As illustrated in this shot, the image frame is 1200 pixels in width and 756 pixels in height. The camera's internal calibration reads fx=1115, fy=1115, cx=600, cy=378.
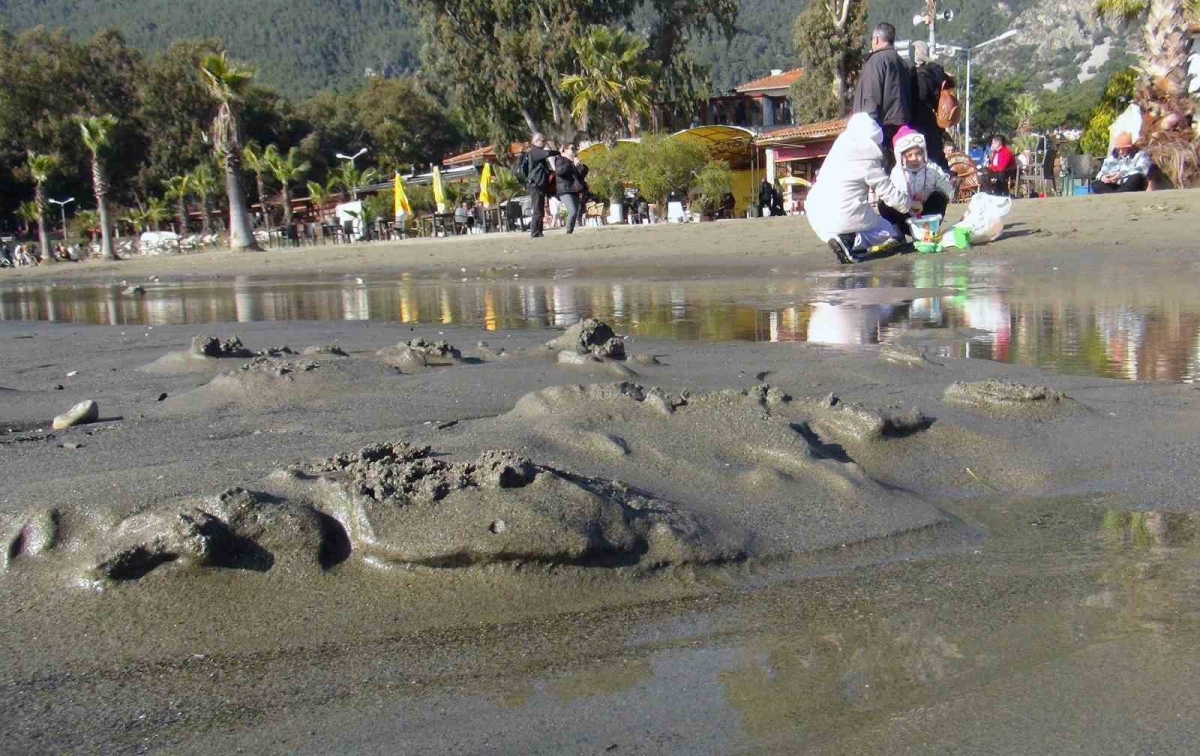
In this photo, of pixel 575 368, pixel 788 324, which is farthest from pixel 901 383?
pixel 788 324

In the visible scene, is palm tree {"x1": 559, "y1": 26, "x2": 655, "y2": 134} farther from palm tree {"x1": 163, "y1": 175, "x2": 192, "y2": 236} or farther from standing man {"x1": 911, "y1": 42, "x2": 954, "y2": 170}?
standing man {"x1": 911, "y1": 42, "x2": 954, "y2": 170}

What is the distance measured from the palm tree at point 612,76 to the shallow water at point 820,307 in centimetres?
2484

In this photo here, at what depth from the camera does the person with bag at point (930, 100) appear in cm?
A: 1061

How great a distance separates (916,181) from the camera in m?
10.5

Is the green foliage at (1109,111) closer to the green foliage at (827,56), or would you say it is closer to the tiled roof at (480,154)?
the green foliage at (827,56)

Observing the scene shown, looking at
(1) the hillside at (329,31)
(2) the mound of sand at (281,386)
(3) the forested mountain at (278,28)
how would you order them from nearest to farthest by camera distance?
(2) the mound of sand at (281,386) < (1) the hillside at (329,31) < (3) the forested mountain at (278,28)

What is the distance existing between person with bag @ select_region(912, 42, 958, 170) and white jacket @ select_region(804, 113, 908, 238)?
89cm

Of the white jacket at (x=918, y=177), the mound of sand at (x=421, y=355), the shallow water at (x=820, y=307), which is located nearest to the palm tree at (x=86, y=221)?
the shallow water at (x=820, y=307)

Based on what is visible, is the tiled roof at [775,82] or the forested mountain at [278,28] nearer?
the tiled roof at [775,82]

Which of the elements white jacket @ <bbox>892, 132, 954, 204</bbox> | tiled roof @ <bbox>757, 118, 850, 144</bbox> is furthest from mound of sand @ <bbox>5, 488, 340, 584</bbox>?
tiled roof @ <bbox>757, 118, 850, 144</bbox>

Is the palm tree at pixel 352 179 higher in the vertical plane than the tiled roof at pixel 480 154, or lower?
lower

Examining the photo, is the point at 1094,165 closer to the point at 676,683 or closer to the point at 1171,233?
the point at 1171,233

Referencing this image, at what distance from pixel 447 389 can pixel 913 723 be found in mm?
2820

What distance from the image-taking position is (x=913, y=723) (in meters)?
1.80
